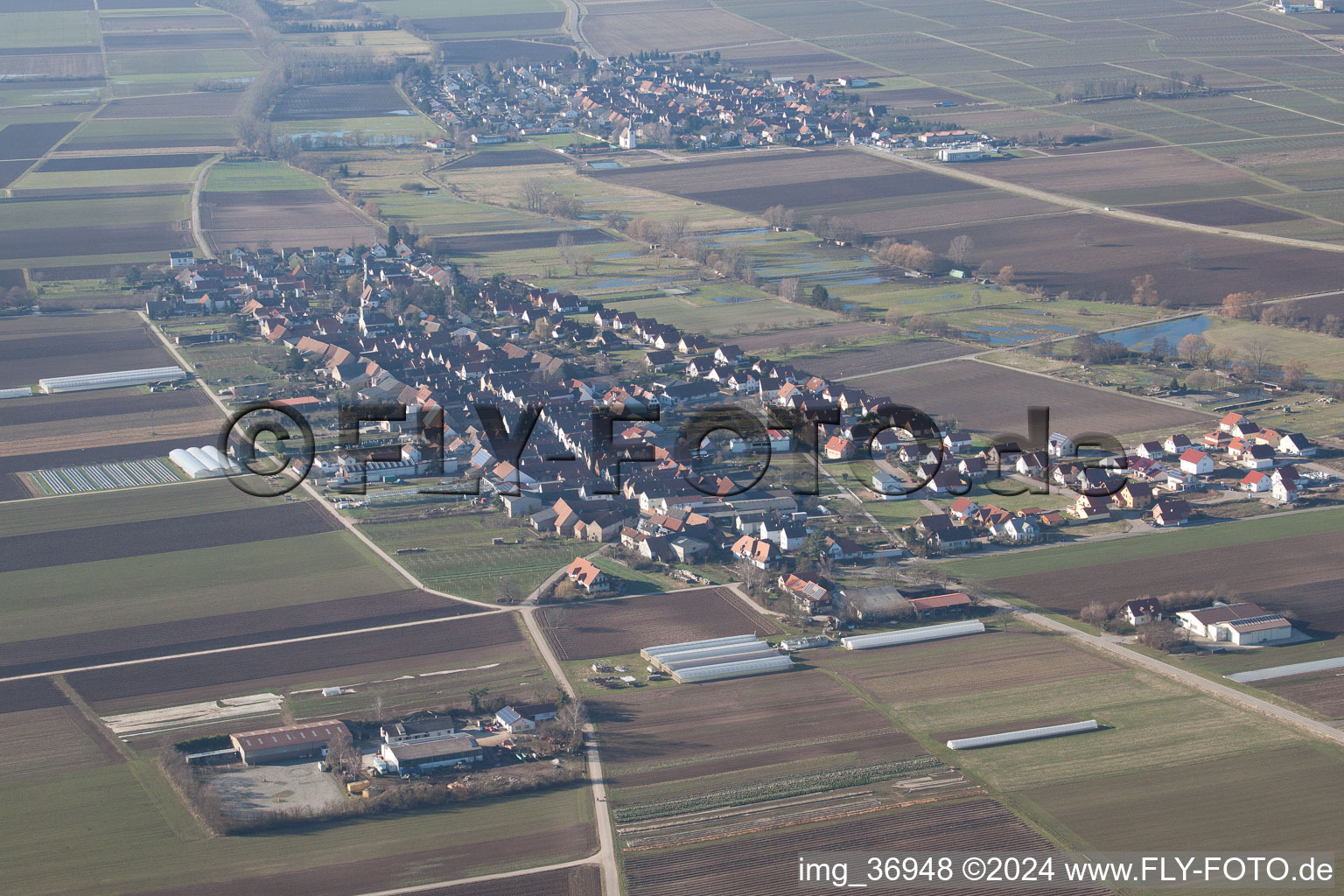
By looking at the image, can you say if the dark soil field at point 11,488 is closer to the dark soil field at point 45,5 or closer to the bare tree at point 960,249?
the bare tree at point 960,249

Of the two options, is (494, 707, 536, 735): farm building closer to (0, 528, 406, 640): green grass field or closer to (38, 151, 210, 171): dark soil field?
(0, 528, 406, 640): green grass field

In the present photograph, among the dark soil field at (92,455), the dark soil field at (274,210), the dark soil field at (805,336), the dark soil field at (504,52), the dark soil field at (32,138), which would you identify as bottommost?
the dark soil field at (92,455)

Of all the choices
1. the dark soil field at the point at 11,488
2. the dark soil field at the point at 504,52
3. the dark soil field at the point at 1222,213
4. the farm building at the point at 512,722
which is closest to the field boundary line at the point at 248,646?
the farm building at the point at 512,722

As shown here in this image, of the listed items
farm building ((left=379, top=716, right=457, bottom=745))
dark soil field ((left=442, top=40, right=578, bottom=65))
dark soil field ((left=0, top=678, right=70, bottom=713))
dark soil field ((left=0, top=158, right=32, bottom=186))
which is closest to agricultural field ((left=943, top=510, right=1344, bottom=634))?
farm building ((left=379, top=716, right=457, bottom=745))

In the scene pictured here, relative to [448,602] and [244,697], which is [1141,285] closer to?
[448,602]

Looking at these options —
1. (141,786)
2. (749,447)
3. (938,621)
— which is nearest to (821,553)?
(938,621)

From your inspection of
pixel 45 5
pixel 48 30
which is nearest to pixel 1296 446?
pixel 48 30
